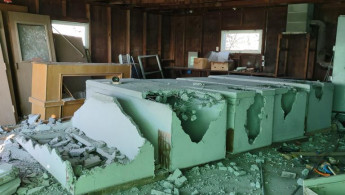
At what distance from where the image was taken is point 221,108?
111 inches

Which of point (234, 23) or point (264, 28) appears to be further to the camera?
point (234, 23)

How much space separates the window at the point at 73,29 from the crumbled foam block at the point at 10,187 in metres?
4.75

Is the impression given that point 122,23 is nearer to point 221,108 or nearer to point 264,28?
point 264,28

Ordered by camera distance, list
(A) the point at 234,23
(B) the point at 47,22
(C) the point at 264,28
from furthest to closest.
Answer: (A) the point at 234,23
(C) the point at 264,28
(B) the point at 47,22

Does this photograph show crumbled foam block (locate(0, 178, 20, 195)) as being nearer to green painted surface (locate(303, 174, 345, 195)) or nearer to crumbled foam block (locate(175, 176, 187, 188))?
crumbled foam block (locate(175, 176, 187, 188))

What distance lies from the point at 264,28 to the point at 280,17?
46cm

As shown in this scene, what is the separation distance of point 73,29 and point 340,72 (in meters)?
5.66

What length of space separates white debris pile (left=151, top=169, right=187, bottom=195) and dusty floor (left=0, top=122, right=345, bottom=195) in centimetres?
2

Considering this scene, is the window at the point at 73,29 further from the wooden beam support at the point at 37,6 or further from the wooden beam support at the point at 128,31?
the wooden beam support at the point at 128,31

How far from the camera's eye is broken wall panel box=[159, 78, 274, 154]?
9.68 ft

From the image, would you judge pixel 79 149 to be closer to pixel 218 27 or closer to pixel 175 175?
pixel 175 175

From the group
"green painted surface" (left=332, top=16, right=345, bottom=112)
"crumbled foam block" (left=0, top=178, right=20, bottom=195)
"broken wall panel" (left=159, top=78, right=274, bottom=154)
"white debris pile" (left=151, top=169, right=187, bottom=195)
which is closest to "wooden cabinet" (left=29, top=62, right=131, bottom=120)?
"broken wall panel" (left=159, top=78, right=274, bottom=154)

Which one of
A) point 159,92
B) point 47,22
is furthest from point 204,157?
point 47,22

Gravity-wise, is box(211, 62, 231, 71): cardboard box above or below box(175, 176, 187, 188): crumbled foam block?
above
